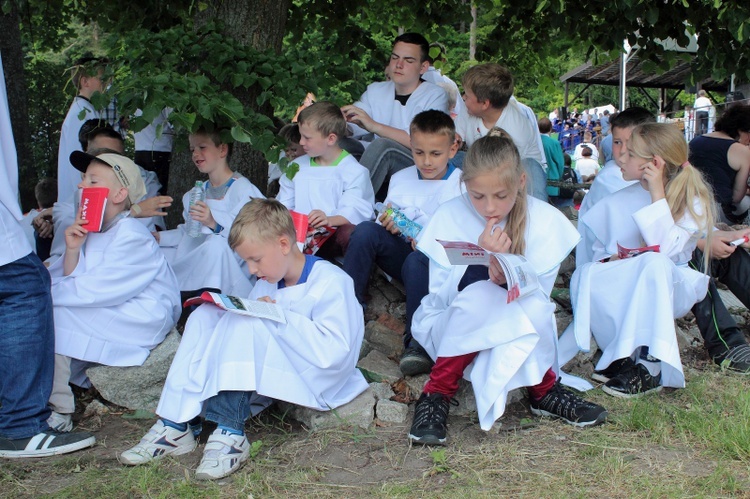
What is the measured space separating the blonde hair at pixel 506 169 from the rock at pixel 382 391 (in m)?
1.03

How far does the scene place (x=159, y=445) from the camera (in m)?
3.62

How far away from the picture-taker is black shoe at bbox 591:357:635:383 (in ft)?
14.6

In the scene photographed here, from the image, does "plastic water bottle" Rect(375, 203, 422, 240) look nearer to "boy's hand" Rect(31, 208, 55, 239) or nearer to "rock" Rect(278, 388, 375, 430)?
"rock" Rect(278, 388, 375, 430)

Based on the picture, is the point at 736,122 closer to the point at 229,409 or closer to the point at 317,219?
the point at 317,219

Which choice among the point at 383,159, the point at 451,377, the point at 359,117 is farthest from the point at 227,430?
the point at 359,117

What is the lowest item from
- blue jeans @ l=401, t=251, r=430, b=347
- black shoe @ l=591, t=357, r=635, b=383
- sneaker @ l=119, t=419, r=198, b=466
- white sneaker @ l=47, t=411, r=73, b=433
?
white sneaker @ l=47, t=411, r=73, b=433

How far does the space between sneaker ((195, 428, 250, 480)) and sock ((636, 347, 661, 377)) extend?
219 centimetres

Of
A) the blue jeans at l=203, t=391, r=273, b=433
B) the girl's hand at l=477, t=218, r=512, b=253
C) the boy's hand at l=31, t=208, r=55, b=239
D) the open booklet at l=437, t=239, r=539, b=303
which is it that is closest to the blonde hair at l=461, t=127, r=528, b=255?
the girl's hand at l=477, t=218, r=512, b=253

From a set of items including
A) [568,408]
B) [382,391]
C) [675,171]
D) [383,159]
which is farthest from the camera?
[383,159]

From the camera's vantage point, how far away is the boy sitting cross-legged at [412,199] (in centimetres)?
483

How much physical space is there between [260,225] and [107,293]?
3.30 feet

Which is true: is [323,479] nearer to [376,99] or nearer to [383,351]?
[383,351]

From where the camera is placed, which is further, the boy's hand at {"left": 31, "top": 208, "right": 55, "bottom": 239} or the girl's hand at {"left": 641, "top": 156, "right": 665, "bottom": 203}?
the boy's hand at {"left": 31, "top": 208, "right": 55, "bottom": 239}

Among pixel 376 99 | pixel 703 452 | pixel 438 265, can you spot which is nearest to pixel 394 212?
pixel 438 265
